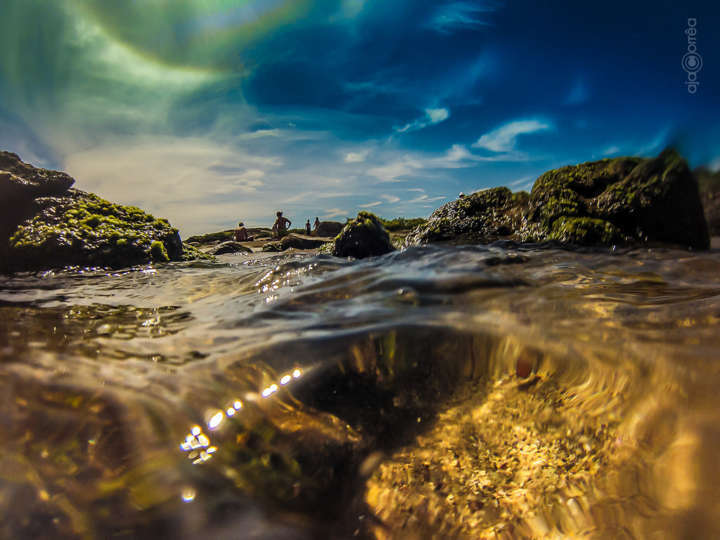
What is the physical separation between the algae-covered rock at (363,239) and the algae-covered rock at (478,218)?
88 cm

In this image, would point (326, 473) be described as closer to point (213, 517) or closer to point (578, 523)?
point (213, 517)

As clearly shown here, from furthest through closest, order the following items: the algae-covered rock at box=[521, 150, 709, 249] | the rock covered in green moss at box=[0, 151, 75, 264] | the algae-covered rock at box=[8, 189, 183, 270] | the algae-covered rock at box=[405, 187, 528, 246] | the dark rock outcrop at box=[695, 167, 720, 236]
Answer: the rock covered in green moss at box=[0, 151, 75, 264], the algae-covered rock at box=[405, 187, 528, 246], the algae-covered rock at box=[8, 189, 183, 270], the algae-covered rock at box=[521, 150, 709, 249], the dark rock outcrop at box=[695, 167, 720, 236]

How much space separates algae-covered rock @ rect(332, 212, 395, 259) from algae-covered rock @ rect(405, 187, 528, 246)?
882 mm

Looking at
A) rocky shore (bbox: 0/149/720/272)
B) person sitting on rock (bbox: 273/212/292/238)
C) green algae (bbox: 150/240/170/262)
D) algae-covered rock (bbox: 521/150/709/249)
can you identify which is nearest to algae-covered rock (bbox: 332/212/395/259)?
rocky shore (bbox: 0/149/720/272)

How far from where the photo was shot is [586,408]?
146 cm

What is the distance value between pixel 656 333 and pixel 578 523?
55.3 inches

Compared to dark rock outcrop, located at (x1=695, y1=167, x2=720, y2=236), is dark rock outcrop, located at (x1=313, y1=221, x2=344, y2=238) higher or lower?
higher

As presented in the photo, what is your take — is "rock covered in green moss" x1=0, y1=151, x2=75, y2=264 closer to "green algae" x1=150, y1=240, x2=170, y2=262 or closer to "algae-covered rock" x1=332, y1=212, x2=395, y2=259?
"green algae" x1=150, y1=240, x2=170, y2=262

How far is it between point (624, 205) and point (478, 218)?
2359 mm

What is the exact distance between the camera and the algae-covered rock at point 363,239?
6812 mm

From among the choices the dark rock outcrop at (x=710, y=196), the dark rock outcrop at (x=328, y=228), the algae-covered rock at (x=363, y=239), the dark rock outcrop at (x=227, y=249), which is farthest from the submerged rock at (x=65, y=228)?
the dark rock outcrop at (x=328, y=228)

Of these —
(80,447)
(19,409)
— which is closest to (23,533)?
(80,447)

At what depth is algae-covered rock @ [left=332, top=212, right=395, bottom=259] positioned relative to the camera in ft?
22.4

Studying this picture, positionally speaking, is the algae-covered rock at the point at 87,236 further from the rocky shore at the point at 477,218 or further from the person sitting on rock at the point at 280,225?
the person sitting on rock at the point at 280,225
